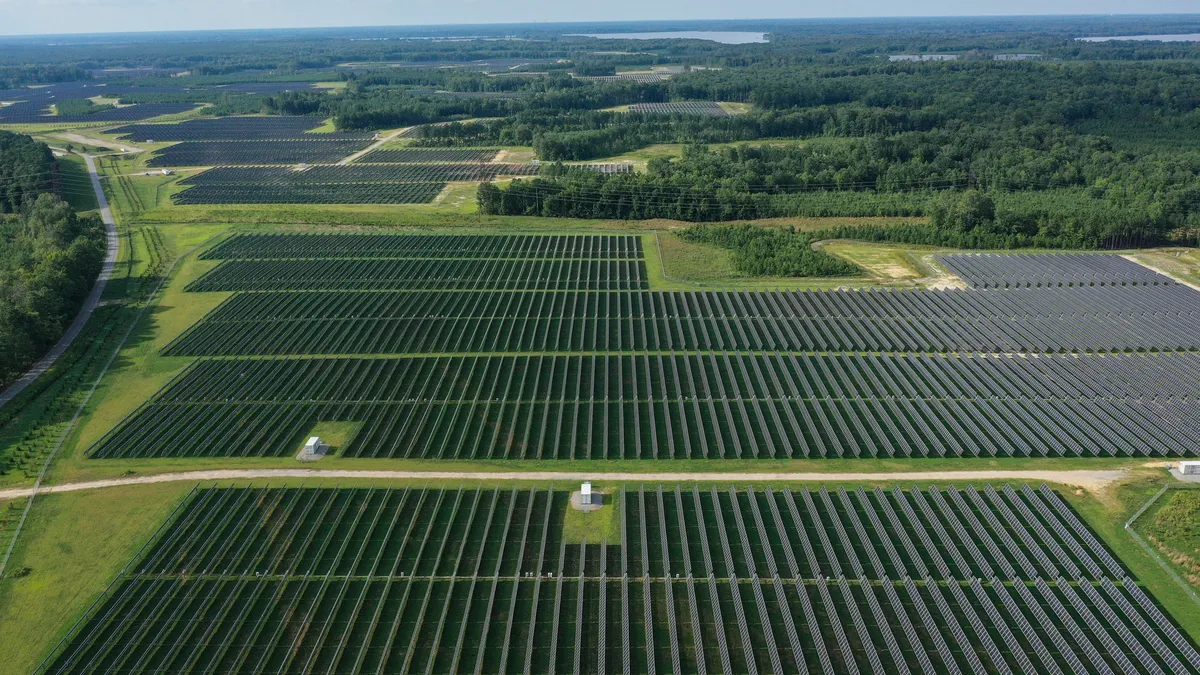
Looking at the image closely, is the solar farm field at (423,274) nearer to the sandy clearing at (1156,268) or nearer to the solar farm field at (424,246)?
the solar farm field at (424,246)

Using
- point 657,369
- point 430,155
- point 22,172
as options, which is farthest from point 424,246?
point 22,172

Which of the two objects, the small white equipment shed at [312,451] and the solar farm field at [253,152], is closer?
the small white equipment shed at [312,451]

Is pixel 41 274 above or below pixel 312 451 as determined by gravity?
above

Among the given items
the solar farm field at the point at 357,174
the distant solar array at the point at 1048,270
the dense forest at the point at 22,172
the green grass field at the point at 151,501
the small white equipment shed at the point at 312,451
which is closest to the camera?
the green grass field at the point at 151,501

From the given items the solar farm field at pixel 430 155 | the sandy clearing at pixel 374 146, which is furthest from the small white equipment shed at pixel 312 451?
the sandy clearing at pixel 374 146

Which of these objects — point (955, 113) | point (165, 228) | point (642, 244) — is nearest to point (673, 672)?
point (642, 244)

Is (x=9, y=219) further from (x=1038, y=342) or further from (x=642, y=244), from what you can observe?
(x=1038, y=342)

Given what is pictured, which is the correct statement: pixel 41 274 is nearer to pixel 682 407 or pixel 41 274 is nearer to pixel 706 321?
pixel 682 407
